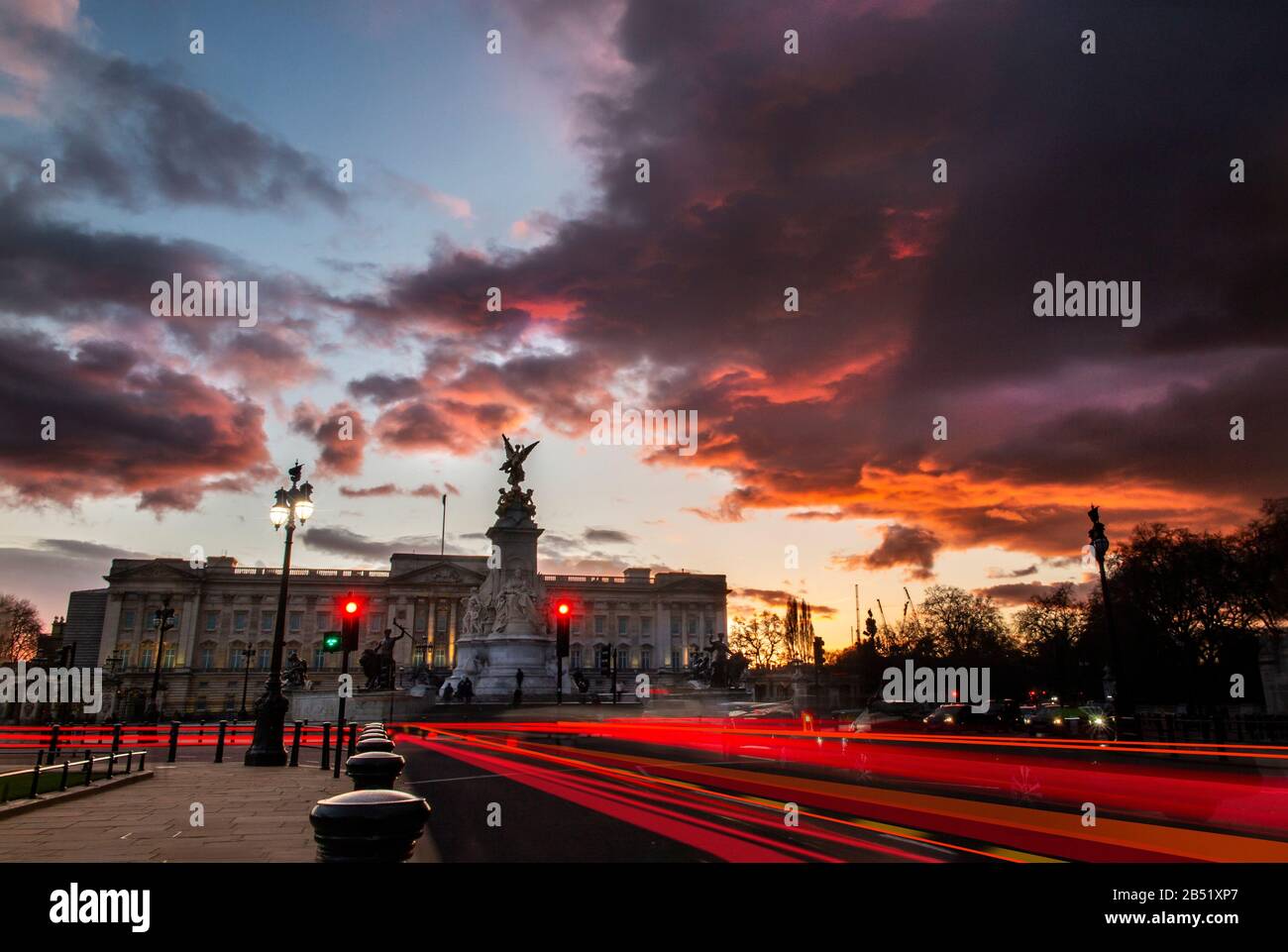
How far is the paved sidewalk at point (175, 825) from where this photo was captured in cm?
830

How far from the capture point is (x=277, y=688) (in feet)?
67.1

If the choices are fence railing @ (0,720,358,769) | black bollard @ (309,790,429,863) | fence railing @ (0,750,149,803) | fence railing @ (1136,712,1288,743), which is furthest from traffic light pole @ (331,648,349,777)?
fence railing @ (1136,712,1288,743)

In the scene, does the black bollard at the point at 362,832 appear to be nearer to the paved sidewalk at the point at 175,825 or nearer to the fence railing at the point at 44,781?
the paved sidewalk at the point at 175,825

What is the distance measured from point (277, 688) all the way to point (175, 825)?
422 inches

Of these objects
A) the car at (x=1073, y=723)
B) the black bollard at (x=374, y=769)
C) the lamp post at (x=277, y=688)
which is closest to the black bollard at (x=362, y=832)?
the black bollard at (x=374, y=769)

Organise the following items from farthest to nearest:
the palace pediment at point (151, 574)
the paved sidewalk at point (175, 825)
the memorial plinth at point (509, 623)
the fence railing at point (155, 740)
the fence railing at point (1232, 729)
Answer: the palace pediment at point (151, 574), the memorial plinth at point (509, 623), the fence railing at point (1232, 729), the fence railing at point (155, 740), the paved sidewalk at point (175, 825)

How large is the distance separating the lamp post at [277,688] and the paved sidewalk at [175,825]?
11.8 ft

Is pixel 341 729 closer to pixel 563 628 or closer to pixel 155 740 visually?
pixel 563 628

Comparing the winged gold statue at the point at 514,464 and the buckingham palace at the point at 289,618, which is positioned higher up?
the winged gold statue at the point at 514,464

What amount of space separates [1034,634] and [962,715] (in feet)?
261

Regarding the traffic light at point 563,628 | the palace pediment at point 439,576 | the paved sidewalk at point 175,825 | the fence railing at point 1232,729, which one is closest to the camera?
the paved sidewalk at point 175,825

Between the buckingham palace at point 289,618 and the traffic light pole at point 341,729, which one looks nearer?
the traffic light pole at point 341,729

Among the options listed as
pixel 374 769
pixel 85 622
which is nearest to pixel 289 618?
pixel 85 622
